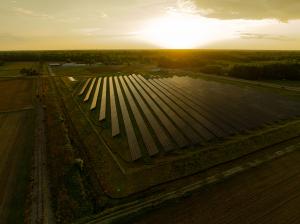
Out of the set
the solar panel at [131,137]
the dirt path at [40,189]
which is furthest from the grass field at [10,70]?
the dirt path at [40,189]

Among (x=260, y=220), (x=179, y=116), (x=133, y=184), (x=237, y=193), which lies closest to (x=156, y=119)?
(x=179, y=116)

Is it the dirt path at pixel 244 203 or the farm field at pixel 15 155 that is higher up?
the farm field at pixel 15 155

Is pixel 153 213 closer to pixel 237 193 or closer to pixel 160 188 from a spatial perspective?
pixel 160 188

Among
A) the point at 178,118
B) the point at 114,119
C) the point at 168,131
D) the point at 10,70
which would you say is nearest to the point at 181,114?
the point at 178,118

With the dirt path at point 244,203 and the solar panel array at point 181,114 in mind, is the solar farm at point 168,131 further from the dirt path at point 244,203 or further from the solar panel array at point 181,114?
the dirt path at point 244,203

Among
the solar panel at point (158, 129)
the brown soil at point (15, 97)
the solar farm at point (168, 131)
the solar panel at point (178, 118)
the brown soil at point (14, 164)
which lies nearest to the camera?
the brown soil at point (14, 164)

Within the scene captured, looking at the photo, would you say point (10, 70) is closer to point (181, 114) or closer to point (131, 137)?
point (181, 114)
